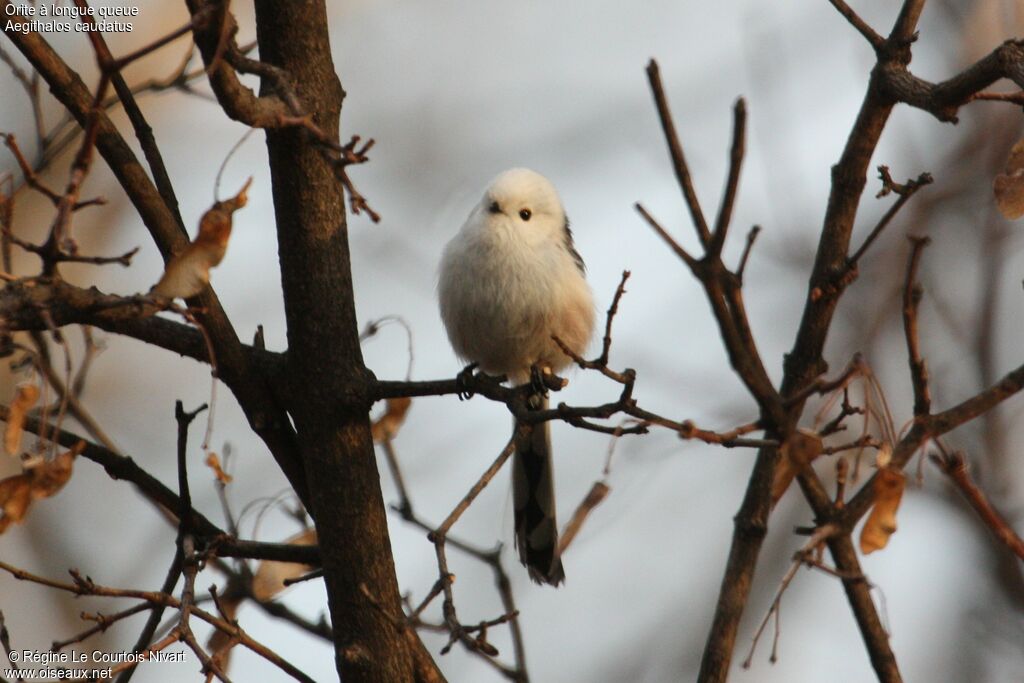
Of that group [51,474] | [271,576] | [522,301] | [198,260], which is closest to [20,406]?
[51,474]

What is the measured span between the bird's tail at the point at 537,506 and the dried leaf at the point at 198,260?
1.60 metres

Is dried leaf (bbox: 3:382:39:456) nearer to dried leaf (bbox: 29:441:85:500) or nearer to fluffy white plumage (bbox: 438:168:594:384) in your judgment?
dried leaf (bbox: 29:441:85:500)

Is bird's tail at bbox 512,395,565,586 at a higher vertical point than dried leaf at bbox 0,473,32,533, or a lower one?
higher

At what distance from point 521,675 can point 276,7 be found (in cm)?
175

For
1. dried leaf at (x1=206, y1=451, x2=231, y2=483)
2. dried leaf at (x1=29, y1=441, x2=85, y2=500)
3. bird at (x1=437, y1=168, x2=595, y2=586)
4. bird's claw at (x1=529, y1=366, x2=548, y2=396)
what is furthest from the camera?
bird at (x1=437, y1=168, x2=595, y2=586)

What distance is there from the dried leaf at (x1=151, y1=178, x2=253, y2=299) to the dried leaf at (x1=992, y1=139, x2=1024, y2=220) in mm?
1409

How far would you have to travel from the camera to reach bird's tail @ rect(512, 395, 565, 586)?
128 inches

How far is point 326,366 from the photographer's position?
2.28 meters

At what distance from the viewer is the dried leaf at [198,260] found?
5.71 feet

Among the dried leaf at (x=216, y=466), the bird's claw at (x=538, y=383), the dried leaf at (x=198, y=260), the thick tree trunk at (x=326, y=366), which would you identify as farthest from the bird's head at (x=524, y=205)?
the dried leaf at (x=198, y=260)

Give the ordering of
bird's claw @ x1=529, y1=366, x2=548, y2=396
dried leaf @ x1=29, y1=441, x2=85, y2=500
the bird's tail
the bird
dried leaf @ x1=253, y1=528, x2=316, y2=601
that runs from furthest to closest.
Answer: the bird < the bird's tail < dried leaf @ x1=253, y1=528, x2=316, y2=601 < bird's claw @ x1=529, y1=366, x2=548, y2=396 < dried leaf @ x1=29, y1=441, x2=85, y2=500

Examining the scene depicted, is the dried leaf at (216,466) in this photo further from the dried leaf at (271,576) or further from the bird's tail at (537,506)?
the bird's tail at (537,506)

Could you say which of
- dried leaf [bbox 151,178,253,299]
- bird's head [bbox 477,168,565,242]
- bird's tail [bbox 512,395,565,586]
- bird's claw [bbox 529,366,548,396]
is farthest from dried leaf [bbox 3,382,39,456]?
bird's head [bbox 477,168,565,242]

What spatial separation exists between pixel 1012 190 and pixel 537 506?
6.84 feet
